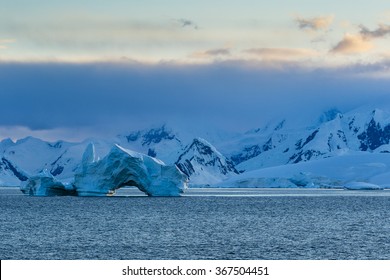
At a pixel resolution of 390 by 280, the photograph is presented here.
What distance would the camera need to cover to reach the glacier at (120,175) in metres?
108

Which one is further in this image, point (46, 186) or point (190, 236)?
point (46, 186)

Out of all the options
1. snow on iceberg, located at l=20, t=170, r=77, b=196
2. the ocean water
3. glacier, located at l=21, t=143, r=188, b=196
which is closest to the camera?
the ocean water

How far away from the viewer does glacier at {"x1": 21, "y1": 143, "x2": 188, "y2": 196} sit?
10781 cm

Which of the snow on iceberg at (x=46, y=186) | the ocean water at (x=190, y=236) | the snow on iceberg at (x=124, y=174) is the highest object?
the snow on iceberg at (x=46, y=186)

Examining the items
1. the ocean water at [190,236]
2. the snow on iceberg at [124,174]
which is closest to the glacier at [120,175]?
the snow on iceberg at [124,174]

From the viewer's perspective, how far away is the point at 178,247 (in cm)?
5019

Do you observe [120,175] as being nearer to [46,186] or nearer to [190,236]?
[46,186]

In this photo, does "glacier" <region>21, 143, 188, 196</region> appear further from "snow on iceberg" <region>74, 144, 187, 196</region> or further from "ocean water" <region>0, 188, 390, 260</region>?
A: "ocean water" <region>0, 188, 390, 260</region>

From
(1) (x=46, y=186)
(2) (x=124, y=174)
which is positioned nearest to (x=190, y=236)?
(2) (x=124, y=174)

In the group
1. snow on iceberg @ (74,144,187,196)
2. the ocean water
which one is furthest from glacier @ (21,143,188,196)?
the ocean water

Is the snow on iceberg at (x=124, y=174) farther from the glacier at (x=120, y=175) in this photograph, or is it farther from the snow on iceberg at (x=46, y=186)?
the snow on iceberg at (x=46, y=186)

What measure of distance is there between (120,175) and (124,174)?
52cm

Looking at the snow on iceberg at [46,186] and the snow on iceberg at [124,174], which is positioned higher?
the snow on iceberg at [46,186]

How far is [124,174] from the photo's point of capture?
110 meters
